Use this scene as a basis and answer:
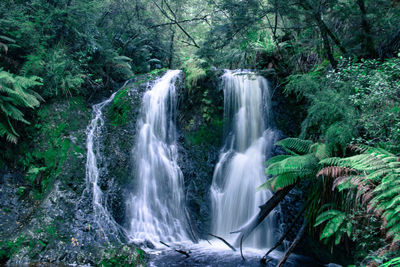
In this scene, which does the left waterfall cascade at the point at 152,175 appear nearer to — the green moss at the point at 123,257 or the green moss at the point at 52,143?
the green moss at the point at 52,143

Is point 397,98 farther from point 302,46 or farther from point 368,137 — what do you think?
point 302,46

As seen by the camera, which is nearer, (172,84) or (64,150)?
(64,150)

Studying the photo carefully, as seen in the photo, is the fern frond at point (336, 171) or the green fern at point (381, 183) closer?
the green fern at point (381, 183)

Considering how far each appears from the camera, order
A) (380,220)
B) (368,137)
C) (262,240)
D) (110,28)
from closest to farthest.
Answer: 1. (380,220)
2. (368,137)
3. (262,240)
4. (110,28)

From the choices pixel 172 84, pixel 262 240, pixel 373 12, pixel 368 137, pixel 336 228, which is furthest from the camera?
pixel 172 84

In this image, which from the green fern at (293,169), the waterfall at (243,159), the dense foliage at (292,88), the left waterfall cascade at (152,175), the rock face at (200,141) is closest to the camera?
the dense foliage at (292,88)

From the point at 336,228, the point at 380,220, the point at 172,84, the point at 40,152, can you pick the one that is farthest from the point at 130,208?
the point at 380,220

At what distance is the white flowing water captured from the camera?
641 centimetres

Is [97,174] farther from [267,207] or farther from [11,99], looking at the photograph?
[267,207]

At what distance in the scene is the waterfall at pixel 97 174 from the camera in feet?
21.0

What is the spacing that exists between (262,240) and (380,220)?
3609 mm

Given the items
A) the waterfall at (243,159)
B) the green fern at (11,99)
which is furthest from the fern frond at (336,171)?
the green fern at (11,99)

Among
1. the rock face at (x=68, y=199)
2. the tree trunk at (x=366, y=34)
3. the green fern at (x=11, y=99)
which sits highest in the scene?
the tree trunk at (x=366, y=34)

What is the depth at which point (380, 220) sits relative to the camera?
3.71 metres
